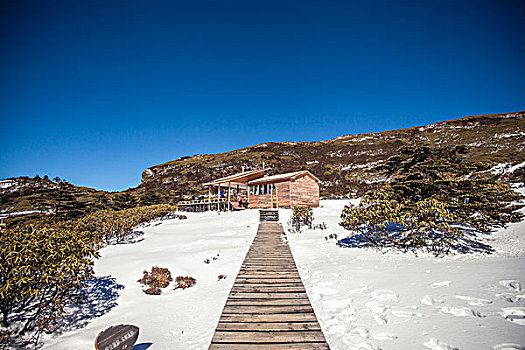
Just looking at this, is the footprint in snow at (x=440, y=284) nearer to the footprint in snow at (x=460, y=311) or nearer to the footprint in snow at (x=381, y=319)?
the footprint in snow at (x=460, y=311)

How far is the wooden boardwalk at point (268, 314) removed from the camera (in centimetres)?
327

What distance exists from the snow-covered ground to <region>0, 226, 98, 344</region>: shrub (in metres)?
0.54

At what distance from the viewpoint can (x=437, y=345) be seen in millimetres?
2797

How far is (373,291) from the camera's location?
4484mm

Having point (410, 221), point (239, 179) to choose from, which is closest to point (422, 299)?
point (410, 221)

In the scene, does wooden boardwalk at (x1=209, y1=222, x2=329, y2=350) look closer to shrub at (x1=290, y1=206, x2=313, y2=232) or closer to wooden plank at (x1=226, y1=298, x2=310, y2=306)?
wooden plank at (x1=226, y1=298, x2=310, y2=306)

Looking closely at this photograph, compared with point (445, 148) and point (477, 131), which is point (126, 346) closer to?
point (445, 148)

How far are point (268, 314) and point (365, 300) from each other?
72.4 inches

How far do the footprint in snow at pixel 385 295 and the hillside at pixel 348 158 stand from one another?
28.2m

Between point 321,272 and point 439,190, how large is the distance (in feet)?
16.2

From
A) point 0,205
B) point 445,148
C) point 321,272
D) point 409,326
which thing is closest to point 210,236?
point 321,272

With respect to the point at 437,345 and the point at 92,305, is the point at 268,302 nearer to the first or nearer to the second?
the point at 437,345

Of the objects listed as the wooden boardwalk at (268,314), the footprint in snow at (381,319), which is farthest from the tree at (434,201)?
the footprint in snow at (381,319)

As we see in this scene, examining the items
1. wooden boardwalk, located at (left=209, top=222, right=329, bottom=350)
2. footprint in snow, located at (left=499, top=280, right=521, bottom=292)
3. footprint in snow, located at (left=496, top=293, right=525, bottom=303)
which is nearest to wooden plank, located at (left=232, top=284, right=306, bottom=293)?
wooden boardwalk, located at (left=209, top=222, right=329, bottom=350)
